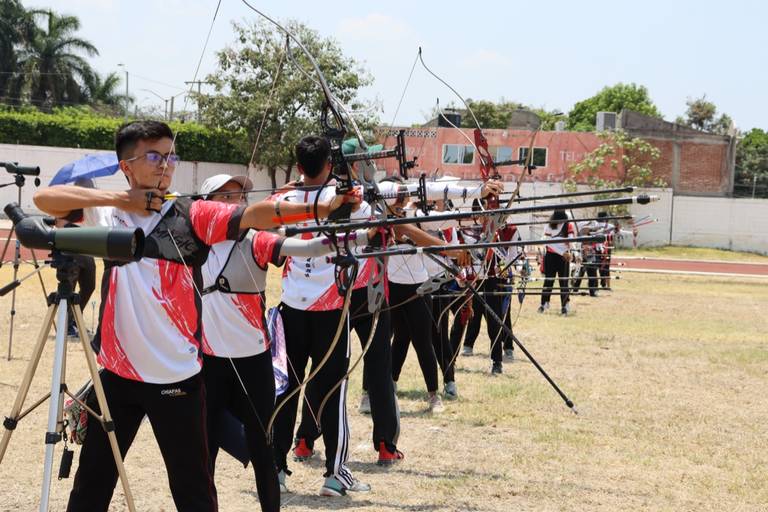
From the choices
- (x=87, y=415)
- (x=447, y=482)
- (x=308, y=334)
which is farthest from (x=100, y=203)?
(x=447, y=482)

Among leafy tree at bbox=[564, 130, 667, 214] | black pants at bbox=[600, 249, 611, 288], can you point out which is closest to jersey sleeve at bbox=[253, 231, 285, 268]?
black pants at bbox=[600, 249, 611, 288]

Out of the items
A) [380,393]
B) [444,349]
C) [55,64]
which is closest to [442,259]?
[444,349]

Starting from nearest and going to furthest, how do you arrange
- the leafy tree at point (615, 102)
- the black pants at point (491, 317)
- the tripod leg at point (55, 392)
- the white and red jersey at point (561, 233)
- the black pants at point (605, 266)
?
the tripod leg at point (55, 392) → the black pants at point (491, 317) → the white and red jersey at point (561, 233) → the black pants at point (605, 266) → the leafy tree at point (615, 102)

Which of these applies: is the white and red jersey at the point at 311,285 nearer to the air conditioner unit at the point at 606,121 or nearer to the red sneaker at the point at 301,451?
the red sneaker at the point at 301,451

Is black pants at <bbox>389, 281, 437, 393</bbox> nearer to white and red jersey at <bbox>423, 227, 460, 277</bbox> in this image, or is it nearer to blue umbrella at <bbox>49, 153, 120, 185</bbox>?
white and red jersey at <bbox>423, 227, 460, 277</bbox>

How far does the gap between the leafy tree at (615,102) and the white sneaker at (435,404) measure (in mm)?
67400

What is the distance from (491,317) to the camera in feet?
33.6

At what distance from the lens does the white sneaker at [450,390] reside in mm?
8336

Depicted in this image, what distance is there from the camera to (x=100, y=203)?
3.31 metres

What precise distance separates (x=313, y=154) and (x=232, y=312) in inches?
41.1

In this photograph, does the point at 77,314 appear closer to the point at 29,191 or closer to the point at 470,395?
the point at 470,395

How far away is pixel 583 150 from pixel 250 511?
39055mm

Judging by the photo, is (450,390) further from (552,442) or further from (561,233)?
(561,233)

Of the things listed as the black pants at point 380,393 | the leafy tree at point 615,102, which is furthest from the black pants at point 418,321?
the leafy tree at point 615,102
